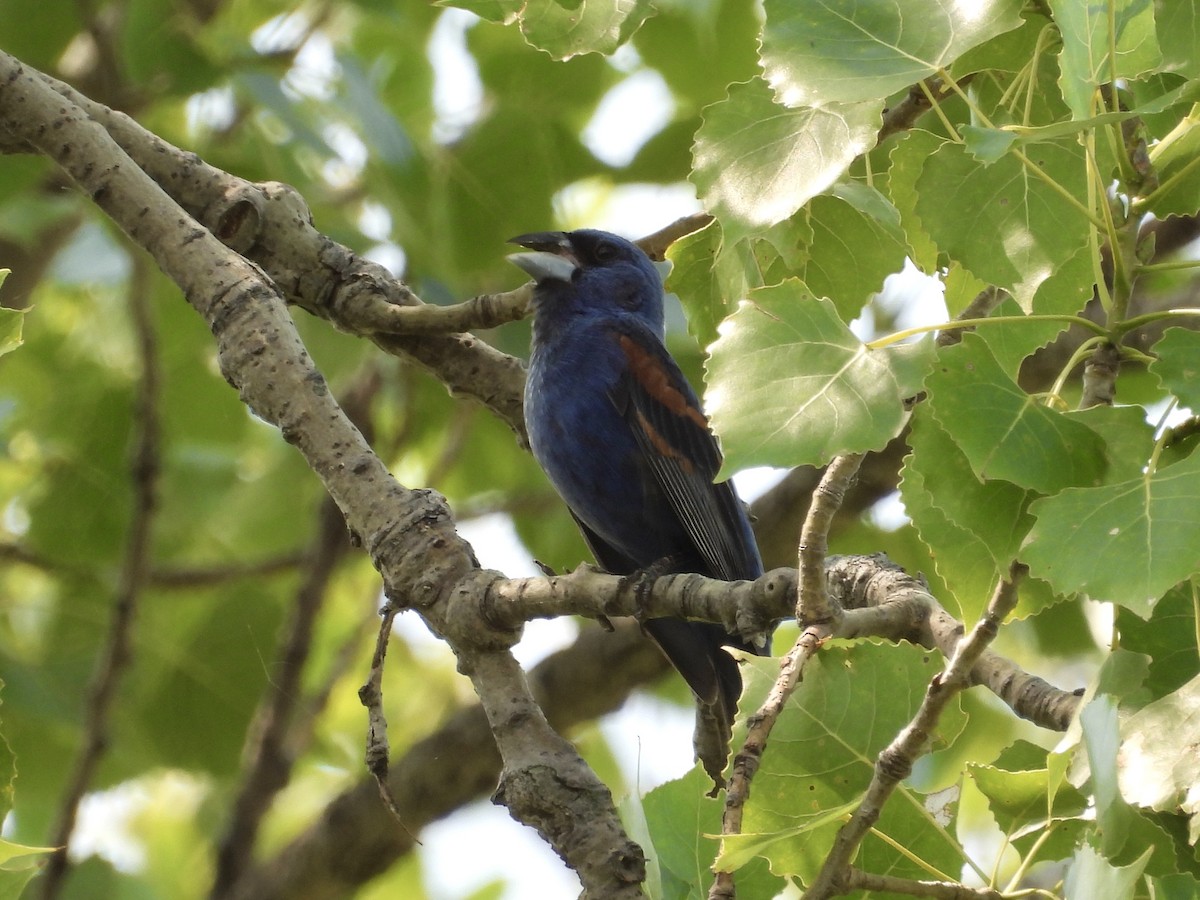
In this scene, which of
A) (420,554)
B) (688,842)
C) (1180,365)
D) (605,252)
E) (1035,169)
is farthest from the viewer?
(605,252)

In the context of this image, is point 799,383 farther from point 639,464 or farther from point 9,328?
point 639,464

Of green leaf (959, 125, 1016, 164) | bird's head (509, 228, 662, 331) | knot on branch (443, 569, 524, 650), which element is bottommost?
green leaf (959, 125, 1016, 164)

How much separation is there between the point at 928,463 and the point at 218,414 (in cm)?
461

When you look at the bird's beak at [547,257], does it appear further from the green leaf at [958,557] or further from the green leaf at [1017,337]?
the green leaf at [958,557]

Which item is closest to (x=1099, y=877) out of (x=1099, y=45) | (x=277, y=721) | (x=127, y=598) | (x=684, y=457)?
(x=1099, y=45)

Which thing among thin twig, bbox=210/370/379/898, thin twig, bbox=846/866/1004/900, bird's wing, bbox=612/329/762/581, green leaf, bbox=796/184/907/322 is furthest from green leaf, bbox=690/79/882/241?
thin twig, bbox=210/370/379/898

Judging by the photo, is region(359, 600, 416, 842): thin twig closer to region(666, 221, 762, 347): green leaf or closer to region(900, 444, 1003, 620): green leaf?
region(666, 221, 762, 347): green leaf

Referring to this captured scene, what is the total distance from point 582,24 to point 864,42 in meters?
0.59

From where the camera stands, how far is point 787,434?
1.70m

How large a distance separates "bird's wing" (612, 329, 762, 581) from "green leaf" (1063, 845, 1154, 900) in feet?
8.01

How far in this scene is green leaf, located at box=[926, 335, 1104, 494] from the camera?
171 centimetres

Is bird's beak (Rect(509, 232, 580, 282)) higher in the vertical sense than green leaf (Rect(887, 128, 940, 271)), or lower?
higher

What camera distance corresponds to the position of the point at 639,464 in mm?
4328

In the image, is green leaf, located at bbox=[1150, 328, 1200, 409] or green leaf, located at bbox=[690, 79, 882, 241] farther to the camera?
green leaf, located at bbox=[690, 79, 882, 241]
